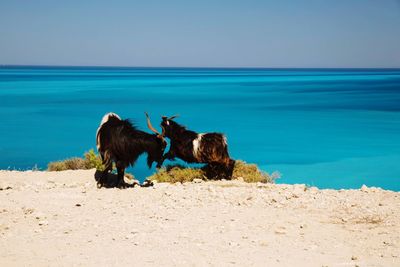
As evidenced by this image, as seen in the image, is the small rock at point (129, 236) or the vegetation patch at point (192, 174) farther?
the vegetation patch at point (192, 174)

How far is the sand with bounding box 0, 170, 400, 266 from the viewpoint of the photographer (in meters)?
6.36

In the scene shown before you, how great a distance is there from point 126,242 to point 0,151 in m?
24.0

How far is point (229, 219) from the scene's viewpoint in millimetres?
7957

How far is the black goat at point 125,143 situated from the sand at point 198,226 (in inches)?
28.1

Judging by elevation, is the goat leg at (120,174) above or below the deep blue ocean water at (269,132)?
below

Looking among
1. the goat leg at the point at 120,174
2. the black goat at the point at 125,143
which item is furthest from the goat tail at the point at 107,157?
the goat leg at the point at 120,174

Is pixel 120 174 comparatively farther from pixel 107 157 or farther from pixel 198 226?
pixel 198 226

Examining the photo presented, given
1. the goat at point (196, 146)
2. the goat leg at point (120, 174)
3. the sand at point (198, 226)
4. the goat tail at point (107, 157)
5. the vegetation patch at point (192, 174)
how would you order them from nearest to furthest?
the sand at point (198, 226), the goat tail at point (107, 157), the goat leg at point (120, 174), the goat at point (196, 146), the vegetation patch at point (192, 174)

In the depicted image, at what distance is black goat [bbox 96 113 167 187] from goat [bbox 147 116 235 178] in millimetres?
816

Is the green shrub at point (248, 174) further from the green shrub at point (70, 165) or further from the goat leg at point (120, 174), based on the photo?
the green shrub at point (70, 165)

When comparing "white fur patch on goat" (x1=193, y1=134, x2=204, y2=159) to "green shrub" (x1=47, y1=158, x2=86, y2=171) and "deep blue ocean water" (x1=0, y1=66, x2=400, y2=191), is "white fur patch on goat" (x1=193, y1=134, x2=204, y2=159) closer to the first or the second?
"deep blue ocean water" (x1=0, y1=66, x2=400, y2=191)

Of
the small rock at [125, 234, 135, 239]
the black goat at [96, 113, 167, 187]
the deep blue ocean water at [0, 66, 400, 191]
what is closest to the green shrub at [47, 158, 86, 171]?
the deep blue ocean water at [0, 66, 400, 191]

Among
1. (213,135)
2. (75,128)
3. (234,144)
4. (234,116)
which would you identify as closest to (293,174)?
(234,144)

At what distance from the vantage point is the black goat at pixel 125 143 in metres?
10.4
